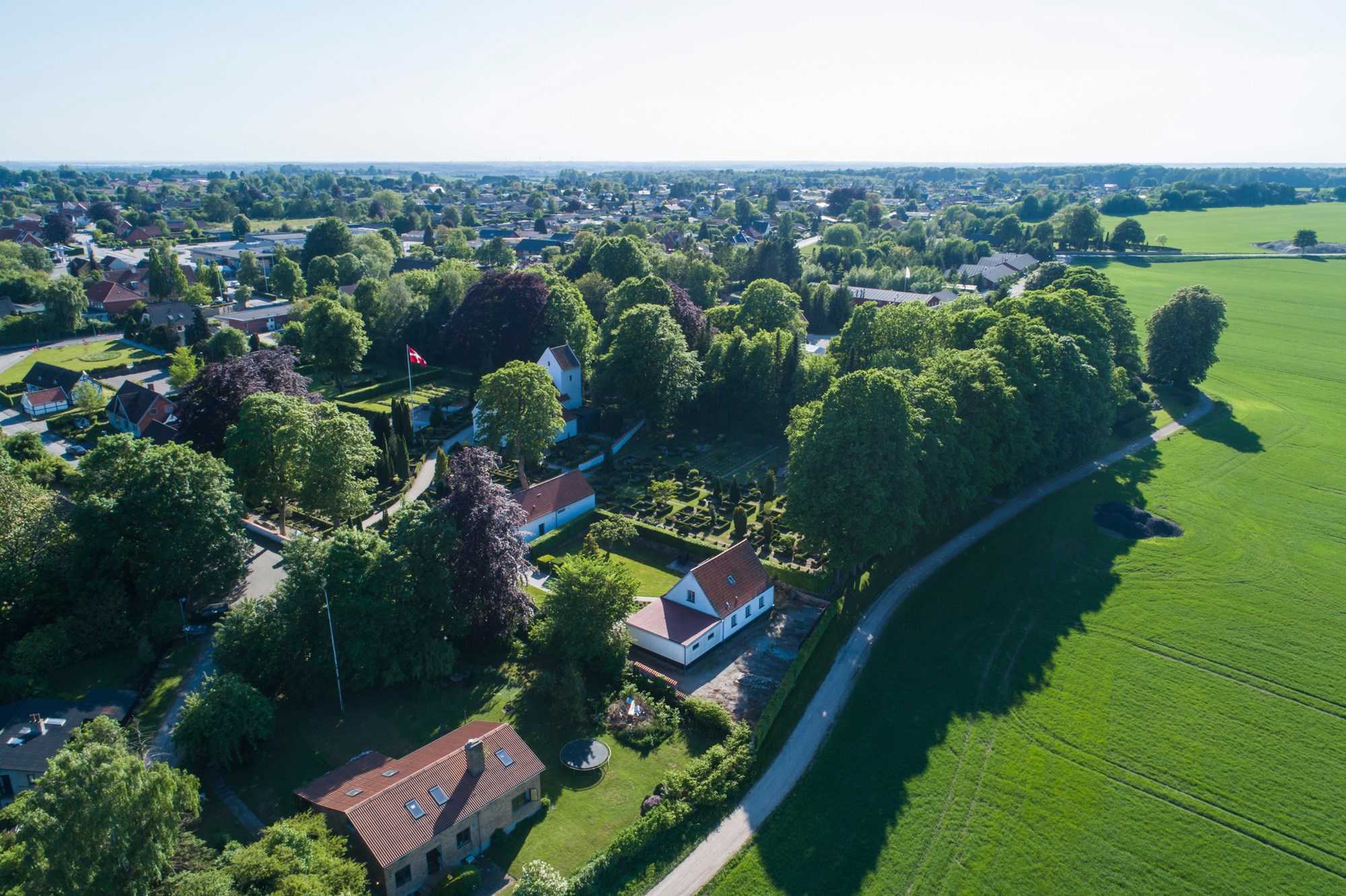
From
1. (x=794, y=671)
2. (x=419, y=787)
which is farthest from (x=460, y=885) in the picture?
(x=794, y=671)

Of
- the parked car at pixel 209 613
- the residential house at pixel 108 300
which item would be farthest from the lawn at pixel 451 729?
the residential house at pixel 108 300

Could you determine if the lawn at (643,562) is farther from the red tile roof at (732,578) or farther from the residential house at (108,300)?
the residential house at (108,300)

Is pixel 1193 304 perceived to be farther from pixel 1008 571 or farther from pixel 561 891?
pixel 561 891

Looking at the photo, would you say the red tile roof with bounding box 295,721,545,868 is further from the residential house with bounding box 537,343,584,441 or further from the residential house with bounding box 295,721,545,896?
the residential house with bounding box 537,343,584,441

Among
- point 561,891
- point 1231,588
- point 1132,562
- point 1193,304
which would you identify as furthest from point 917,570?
point 1193,304

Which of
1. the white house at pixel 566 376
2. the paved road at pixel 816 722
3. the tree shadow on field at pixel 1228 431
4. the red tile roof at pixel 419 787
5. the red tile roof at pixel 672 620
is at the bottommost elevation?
the paved road at pixel 816 722
